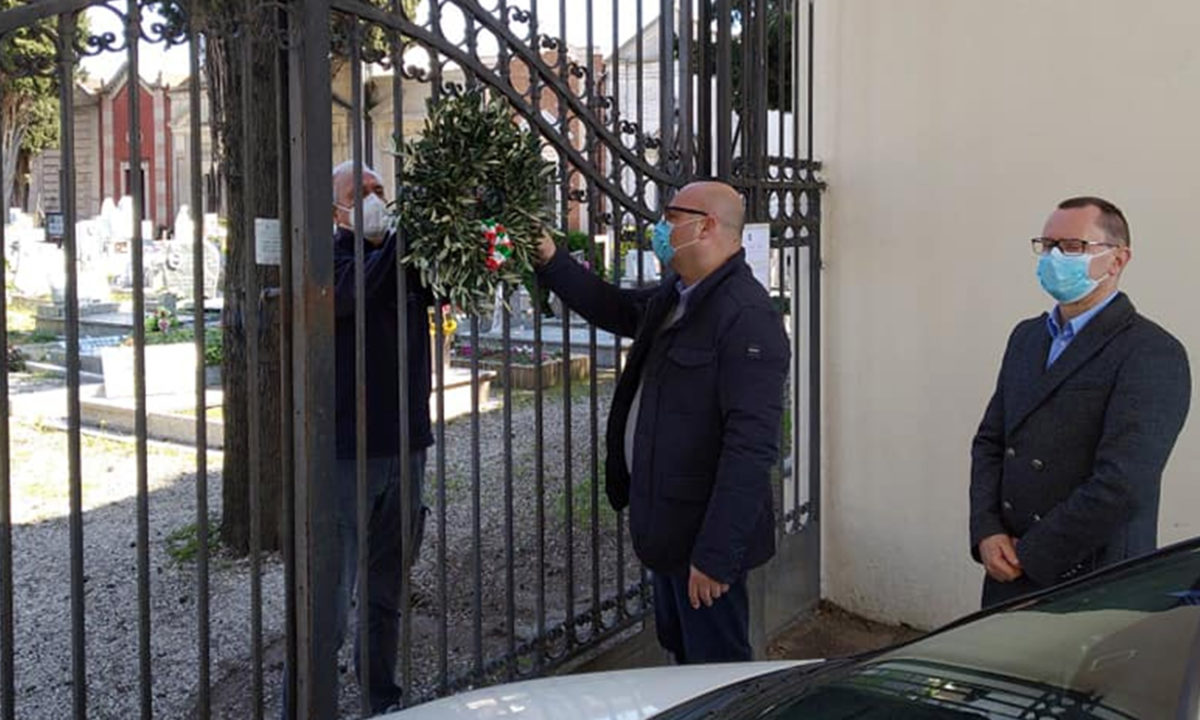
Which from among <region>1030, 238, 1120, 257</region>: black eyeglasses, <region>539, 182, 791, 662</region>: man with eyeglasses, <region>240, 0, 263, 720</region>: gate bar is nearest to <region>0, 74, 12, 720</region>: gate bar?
<region>240, 0, 263, 720</region>: gate bar

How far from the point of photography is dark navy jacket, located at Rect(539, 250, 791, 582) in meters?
3.31

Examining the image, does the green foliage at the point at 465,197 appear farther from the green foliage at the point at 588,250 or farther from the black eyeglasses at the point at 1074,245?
the black eyeglasses at the point at 1074,245

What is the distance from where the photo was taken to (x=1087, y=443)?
3.15m

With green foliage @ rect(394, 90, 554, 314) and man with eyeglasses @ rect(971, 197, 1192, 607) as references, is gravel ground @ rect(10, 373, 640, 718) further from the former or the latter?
man with eyeglasses @ rect(971, 197, 1192, 607)

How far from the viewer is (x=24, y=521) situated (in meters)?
6.81

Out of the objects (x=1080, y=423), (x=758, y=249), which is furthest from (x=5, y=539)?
(x=758, y=249)

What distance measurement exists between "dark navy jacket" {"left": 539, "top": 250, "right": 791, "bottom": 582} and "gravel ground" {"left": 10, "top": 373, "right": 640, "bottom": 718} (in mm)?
597

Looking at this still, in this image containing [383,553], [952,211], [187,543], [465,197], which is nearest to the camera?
[465,197]

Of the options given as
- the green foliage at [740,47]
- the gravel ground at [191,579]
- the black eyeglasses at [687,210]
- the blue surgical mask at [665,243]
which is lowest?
the gravel ground at [191,579]

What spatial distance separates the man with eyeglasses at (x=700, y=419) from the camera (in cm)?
332

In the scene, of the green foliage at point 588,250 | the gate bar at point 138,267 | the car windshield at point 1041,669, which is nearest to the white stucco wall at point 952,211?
the green foliage at point 588,250

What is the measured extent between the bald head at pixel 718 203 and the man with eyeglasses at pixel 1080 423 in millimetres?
891

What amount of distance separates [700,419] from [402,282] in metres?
0.95

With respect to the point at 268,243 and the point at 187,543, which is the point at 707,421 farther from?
the point at 187,543
